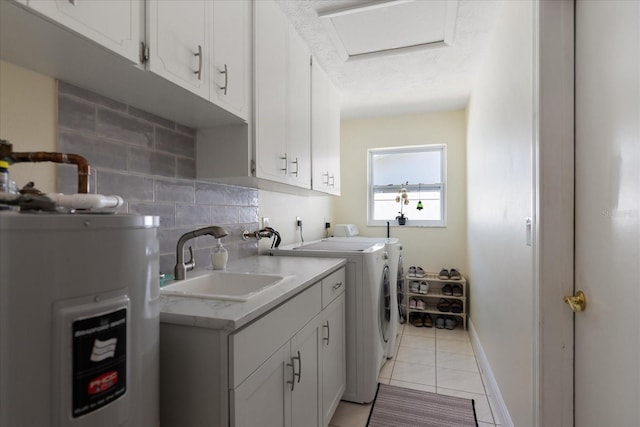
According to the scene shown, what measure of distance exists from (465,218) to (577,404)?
8.61 feet

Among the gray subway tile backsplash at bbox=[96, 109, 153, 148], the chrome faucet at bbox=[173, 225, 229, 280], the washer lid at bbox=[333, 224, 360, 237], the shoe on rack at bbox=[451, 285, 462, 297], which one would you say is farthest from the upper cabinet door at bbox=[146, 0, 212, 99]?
the shoe on rack at bbox=[451, 285, 462, 297]

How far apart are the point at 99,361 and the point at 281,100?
1602mm

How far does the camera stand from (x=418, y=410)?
2006mm

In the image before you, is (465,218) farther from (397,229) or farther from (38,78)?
(38,78)

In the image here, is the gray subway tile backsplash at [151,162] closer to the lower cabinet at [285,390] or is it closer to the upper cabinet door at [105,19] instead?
the upper cabinet door at [105,19]

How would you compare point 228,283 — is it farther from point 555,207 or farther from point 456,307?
point 456,307

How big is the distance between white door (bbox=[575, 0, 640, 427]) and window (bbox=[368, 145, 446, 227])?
2.67 meters

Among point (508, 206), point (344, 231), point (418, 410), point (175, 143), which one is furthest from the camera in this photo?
point (344, 231)

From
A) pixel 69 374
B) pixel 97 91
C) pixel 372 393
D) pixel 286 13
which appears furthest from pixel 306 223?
pixel 69 374

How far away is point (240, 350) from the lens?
92cm

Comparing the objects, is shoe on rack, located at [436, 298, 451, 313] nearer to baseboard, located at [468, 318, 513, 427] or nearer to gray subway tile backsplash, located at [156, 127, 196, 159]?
baseboard, located at [468, 318, 513, 427]

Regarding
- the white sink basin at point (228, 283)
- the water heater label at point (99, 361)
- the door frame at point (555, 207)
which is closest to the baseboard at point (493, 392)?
the door frame at point (555, 207)

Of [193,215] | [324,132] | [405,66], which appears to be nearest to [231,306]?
[193,215]

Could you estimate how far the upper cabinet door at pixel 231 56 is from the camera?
51.3 inches
